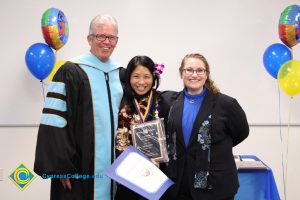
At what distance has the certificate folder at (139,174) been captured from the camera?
1.85m

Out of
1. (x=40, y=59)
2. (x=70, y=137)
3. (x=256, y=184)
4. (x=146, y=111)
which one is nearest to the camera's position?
(x=70, y=137)

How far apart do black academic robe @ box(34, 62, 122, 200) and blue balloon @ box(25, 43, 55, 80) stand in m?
1.26

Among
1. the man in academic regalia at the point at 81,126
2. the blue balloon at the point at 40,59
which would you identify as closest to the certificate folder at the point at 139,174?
the man in academic regalia at the point at 81,126

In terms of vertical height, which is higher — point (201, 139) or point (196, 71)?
point (196, 71)

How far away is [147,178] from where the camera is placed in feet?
6.31

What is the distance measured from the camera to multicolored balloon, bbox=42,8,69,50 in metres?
3.08

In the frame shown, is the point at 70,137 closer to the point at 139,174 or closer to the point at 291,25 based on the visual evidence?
the point at 139,174

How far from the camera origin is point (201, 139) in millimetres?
1997

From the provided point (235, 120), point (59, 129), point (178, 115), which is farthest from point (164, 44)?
A: point (59, 129)

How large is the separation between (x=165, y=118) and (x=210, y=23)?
1968 millimetres

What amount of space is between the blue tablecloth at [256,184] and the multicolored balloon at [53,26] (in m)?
2.34

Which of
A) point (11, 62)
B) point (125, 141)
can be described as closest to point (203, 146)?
point (125, 141)

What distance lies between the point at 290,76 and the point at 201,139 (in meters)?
1.56

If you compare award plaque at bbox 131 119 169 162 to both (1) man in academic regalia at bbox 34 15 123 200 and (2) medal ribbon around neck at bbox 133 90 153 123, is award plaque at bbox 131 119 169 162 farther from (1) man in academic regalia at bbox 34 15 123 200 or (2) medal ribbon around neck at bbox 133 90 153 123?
(1) man in academic regalia at bbox 34 15 123 200
